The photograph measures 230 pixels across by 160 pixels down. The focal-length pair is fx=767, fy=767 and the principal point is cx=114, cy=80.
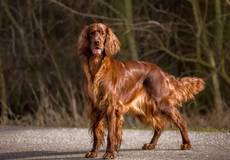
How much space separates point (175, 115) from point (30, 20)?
1281cm

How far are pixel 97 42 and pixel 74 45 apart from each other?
10.5 m

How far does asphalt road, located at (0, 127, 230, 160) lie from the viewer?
10305 mm

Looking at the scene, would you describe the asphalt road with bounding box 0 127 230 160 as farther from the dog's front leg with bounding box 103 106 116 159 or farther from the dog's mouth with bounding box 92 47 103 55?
the dog's mouth with bounding box 92 47 103 55

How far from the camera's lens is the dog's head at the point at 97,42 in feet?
32.4

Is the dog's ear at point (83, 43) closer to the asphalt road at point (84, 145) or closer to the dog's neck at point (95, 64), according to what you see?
the dog's neck at point (95, 64)

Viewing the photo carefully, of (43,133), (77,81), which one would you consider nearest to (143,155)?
(43,133)

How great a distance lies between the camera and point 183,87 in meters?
11.2

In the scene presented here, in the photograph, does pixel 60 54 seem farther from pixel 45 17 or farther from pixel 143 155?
pixel 143 155

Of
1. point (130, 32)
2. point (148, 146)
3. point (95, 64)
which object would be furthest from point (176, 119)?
point (130, 32)

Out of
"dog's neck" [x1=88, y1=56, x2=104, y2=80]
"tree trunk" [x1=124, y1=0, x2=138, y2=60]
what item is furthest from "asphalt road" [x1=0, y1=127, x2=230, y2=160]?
"tree trunk" [x1=124, y1=0, x2=138, y2=60]

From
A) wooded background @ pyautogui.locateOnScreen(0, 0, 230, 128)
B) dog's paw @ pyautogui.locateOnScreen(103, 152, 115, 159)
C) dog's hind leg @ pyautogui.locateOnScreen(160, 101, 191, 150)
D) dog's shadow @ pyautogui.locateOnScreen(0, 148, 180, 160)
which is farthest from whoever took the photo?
wooded background @ pyautogui.locateOnScreen(0, 0, 230, 128)

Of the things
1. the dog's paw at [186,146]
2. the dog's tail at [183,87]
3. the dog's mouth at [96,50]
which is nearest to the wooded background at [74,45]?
the dog's tail at [183,87]

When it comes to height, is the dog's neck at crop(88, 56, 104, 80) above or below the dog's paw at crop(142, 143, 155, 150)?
above

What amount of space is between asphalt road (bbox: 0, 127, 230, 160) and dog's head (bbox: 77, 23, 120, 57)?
1384mm
